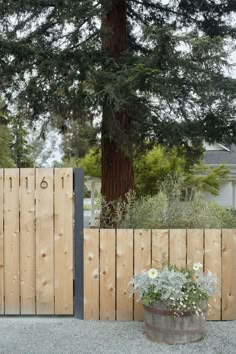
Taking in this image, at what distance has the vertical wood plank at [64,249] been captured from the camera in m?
3.91

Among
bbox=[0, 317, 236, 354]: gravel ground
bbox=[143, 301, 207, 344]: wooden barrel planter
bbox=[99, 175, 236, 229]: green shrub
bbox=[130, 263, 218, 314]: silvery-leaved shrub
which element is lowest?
bbox=[0, 317, 236, 354]: gravel ground

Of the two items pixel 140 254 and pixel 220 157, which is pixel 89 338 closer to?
pixel 140 254

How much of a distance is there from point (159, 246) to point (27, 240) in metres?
1.33

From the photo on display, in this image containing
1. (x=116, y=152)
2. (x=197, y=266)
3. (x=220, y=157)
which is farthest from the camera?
(x=220, y=157)

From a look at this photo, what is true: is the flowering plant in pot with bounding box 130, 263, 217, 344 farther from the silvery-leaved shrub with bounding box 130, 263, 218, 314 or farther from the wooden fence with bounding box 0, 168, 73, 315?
the wooden fence with bounding box 0, 168, 73, 315

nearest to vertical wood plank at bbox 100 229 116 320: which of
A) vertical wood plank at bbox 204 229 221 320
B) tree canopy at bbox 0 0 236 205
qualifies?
vertical wood plank at bbox 204 229 221 320

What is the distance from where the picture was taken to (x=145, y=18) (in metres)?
8.34

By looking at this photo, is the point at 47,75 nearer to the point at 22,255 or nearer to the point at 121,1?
the point at 121,1

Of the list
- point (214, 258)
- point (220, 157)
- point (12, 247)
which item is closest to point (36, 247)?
point (12, 247)

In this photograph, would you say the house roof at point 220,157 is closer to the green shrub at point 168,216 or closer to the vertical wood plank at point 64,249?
Result: the green shrub at point 168,216

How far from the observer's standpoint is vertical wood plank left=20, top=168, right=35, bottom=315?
3914 mm

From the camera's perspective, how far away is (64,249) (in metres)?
3.91

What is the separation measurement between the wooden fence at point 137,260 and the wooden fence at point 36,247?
0.23 m

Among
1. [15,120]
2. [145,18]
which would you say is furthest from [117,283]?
[145,18]
